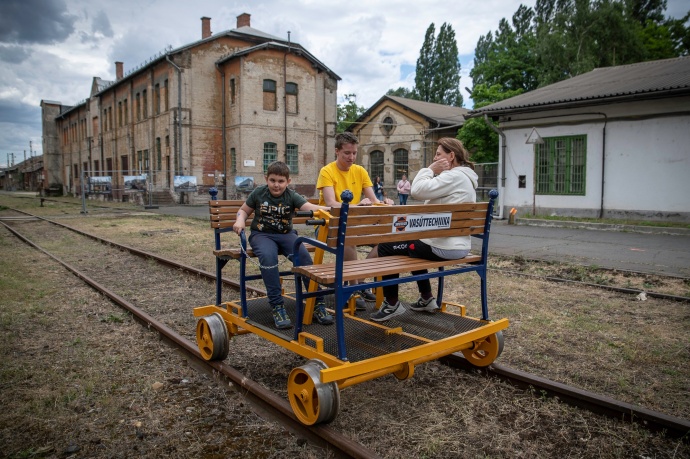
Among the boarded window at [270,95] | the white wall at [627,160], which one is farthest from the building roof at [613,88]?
the boarded window at [270,95]

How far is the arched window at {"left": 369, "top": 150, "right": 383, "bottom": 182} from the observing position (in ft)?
129

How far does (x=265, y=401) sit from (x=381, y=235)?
57.0 inches

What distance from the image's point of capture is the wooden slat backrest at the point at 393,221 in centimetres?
334

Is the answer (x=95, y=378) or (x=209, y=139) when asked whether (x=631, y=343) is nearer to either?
(x=95, y=378)

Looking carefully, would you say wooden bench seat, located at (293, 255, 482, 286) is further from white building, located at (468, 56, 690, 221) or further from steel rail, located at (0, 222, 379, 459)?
white building, located at (468, 56, 690, 221)

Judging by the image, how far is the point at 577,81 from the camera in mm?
21578

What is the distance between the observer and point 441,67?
211 ft

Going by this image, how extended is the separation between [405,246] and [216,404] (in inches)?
75.2

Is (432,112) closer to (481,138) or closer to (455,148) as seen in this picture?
(481,138)

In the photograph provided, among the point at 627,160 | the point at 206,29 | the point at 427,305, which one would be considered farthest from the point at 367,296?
the point at 206,29

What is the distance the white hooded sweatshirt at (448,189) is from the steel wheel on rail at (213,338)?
1.88 metres

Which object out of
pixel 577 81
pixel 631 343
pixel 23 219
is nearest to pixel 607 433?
pixel 631 343

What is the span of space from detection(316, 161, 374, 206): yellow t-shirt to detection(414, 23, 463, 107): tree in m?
62.5

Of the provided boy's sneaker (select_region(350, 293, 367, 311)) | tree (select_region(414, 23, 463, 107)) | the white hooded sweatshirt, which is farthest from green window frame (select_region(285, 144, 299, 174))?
tree (select_region(414, 23, 463, 107))
